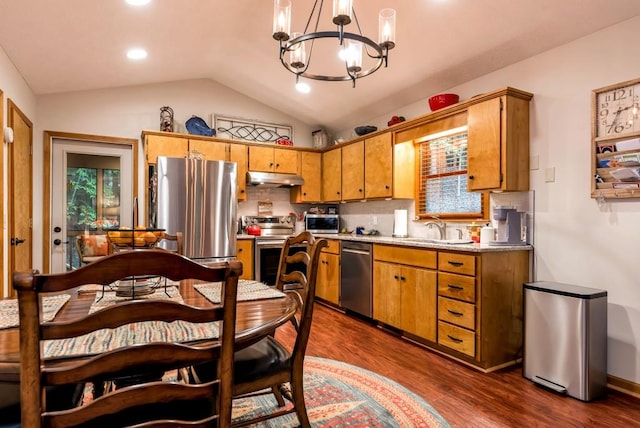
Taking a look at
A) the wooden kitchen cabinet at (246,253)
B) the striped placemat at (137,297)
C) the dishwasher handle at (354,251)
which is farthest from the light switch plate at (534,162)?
the wooden kitchen cabinet at (246,253)

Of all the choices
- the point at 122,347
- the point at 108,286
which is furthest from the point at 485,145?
the point at 122,347

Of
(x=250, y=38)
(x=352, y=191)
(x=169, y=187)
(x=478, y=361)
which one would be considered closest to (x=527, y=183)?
(x=478, y=361)

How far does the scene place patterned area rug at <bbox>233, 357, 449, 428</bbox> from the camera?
2064mm

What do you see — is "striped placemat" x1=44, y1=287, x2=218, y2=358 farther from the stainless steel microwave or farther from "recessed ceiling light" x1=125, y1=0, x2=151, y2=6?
the stainless steel microwave

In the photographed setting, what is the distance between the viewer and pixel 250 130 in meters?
5.30

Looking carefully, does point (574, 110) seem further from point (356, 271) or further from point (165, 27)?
point (165, 27)

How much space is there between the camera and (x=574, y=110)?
2.76m

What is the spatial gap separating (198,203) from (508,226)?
317cm

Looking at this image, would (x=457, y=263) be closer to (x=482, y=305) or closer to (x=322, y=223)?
(x=482, y=305)

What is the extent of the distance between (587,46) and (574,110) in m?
0.44

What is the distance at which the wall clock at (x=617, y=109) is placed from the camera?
7.91 ft

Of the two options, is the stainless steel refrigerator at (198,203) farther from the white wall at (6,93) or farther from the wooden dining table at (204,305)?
the wooden dining table at (204,305)

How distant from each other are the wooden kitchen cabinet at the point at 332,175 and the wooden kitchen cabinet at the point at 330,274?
2.69ft

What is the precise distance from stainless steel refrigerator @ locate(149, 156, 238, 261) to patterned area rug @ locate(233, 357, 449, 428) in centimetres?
216
